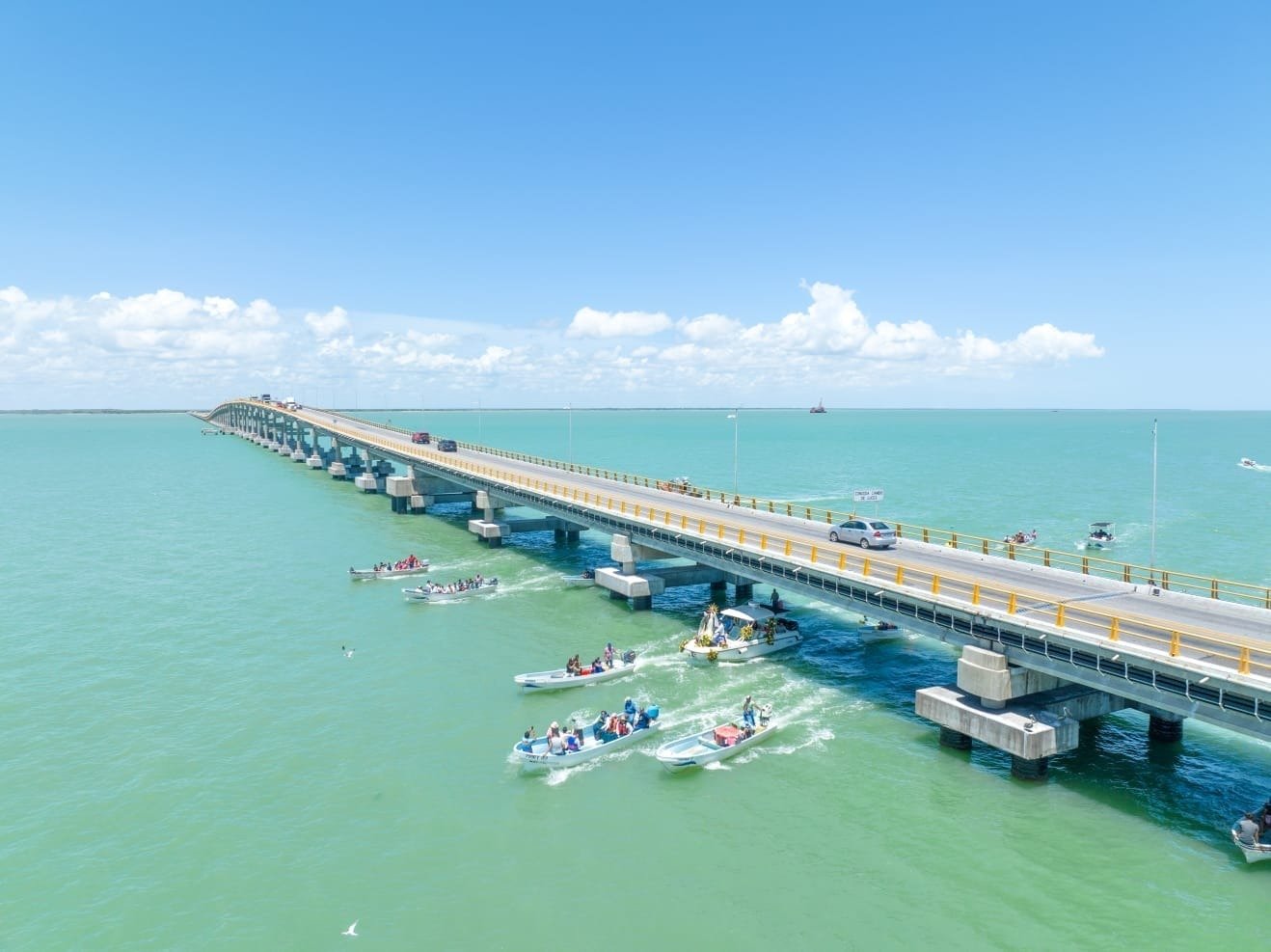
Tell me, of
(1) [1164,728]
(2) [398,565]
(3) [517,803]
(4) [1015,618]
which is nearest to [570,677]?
(3) [517,803]

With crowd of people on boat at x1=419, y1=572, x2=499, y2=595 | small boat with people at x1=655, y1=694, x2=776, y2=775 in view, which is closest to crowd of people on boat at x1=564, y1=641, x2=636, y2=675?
small boat with people at x1=655, y1=694, x2=776, y2=775

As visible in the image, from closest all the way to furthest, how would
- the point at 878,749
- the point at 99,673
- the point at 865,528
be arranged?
the point at 878,749 < the point at 99,673 < the point at 865,528

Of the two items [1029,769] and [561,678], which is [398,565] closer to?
[561,678]

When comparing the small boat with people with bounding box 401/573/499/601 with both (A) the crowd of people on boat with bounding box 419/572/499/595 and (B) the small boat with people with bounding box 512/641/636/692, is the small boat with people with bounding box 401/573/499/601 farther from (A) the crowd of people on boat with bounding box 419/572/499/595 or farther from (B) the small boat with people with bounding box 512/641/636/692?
(B) the small boat with people with bounding box 512/641/636/692

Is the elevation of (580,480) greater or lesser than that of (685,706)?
greater

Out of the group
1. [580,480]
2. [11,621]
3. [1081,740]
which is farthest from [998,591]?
[11,621]

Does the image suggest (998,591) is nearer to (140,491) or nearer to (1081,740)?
(1081,740)
